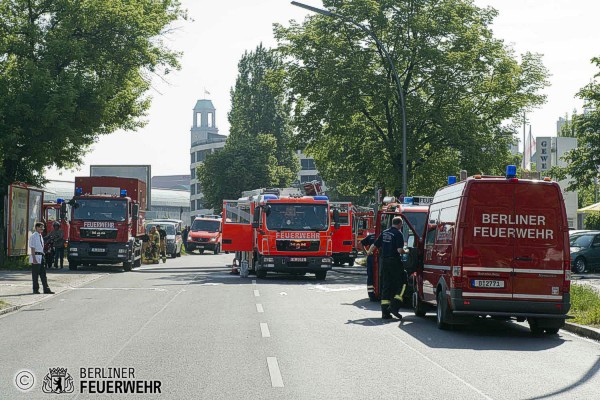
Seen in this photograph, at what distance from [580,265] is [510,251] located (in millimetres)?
24453

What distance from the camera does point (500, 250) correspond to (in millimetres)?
14812

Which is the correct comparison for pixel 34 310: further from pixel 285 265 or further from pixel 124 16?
pixel 124 16

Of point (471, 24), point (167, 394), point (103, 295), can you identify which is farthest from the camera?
point (471, 24)

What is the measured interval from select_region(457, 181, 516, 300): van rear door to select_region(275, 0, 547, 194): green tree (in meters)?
25.2

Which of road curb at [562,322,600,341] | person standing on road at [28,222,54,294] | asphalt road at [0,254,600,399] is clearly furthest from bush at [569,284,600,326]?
person standing on road at [28,222,54,294]

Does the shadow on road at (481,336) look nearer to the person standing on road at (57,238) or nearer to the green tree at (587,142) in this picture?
the person standing on road at (57,238)

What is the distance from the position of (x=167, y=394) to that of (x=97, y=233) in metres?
27.0

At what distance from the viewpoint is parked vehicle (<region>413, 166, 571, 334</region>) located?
48.3ft

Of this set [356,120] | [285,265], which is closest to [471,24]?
[356,120]

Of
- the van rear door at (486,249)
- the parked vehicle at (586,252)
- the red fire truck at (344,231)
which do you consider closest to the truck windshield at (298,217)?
the red fire truck at (344,231)

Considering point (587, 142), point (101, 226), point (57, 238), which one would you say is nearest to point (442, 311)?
point (101, 226)

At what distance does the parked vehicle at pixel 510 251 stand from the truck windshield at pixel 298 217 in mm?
14522

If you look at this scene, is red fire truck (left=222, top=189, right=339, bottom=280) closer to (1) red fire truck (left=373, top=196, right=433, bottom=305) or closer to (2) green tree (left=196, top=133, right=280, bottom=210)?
(1) red fire truck (left=373, top=196, right=433, bottom=305)

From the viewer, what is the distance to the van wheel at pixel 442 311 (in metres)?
15.2
